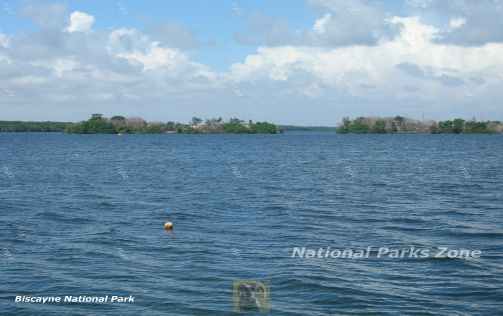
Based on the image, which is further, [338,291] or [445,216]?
[445,216]

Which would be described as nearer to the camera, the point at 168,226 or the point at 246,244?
the point at 246,244

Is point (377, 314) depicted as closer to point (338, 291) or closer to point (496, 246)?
point (338, 291)

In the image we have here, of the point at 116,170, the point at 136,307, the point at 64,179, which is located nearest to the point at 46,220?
the point at 136,307

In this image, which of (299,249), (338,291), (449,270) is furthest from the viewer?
(299,249)

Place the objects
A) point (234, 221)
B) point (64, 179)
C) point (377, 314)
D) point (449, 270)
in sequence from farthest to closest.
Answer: point (64, 179)
point (234, 221)
point (449, 270)
point (377, 314)

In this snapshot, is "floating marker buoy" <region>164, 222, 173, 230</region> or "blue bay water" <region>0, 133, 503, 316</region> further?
"floating marker buoy" <region>164, 222, 173, 230</region>

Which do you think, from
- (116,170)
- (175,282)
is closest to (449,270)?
(175,282)

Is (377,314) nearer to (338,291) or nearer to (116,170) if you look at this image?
(338,291)

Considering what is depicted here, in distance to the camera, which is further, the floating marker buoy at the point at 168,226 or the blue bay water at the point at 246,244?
the floating marker buoy at the point at 168,226

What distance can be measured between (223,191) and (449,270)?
88.0 feet

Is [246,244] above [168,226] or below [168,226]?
below

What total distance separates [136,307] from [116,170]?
2160 inches

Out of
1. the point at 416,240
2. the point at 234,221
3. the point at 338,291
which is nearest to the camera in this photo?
the point at 338,291

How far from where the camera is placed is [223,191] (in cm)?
4750
